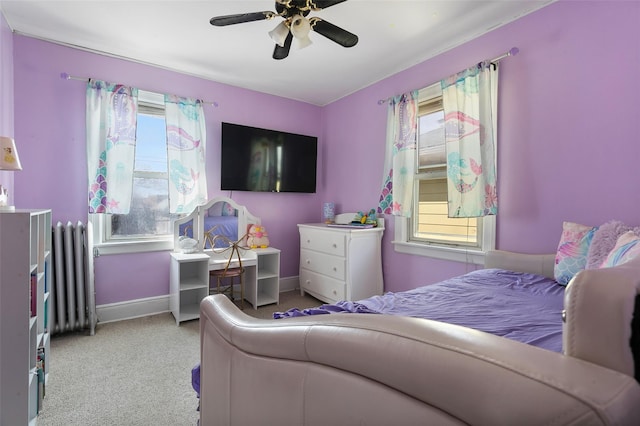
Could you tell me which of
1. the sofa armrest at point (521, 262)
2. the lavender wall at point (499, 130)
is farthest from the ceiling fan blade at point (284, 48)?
the sofa armrest at point (521, 262)

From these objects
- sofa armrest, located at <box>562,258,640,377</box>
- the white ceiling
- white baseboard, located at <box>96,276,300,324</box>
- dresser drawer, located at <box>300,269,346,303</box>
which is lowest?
white baseboard, located at <box>96,276,300,324</box>

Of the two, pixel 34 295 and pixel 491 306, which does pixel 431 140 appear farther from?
pixel 34 295

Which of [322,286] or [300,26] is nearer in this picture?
[300,26]

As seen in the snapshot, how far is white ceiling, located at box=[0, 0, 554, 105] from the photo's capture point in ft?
6.91

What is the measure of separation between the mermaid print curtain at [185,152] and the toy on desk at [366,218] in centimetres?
169

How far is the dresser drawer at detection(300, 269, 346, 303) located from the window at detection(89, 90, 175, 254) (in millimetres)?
1533

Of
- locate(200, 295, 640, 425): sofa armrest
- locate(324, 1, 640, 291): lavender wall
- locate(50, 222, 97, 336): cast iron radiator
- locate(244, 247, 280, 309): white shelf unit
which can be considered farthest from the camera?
locate(244, 247, 280, 309): white shelf unit

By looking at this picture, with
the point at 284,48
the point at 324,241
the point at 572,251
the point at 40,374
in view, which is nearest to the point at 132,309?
the point at 40,374

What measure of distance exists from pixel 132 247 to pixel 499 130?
11.2 feet

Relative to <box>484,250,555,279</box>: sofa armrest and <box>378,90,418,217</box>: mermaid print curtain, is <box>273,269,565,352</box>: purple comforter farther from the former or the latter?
<box>378,90,418,217</box>: mermaid print curtain

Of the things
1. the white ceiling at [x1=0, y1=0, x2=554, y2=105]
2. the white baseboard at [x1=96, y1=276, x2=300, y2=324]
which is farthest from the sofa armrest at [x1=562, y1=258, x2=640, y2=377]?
the white baseboard at [x1=96, y1=276, x2=300, y2=324]

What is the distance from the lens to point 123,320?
2.87 meters

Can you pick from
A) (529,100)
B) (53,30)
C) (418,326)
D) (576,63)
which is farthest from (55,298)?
(576,63)

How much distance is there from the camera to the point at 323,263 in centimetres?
331
